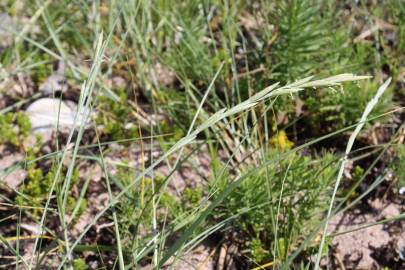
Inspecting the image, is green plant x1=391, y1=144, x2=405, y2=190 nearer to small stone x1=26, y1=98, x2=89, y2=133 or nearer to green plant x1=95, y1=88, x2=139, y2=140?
green plant x1=95, y1=88, x2=139, y2=140

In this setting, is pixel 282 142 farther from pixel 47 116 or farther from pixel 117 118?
pixel 47 116

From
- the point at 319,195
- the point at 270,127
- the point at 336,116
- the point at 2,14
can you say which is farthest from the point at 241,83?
the point at 2,14

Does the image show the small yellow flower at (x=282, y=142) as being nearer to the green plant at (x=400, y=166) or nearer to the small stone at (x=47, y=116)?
the green plant at (x=400, y=166)

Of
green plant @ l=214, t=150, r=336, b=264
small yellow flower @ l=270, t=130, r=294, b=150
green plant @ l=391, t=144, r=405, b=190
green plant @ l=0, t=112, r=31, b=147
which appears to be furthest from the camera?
green plant @ l=0, t=112, r=31, b=147

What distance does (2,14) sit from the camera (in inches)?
123

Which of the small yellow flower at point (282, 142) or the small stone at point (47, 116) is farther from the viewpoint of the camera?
the small stone at point (47, 116)

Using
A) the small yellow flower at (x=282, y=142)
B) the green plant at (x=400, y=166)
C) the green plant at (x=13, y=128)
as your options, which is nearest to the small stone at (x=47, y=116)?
the green plant at (x=13, y=128)

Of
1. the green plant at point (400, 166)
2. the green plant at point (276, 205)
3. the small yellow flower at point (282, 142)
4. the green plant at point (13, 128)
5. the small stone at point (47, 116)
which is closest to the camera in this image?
the green plant at point (276, 205)

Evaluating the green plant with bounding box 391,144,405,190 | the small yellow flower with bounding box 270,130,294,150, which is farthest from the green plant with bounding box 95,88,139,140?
the green plant with bounding box 391,144,405,190

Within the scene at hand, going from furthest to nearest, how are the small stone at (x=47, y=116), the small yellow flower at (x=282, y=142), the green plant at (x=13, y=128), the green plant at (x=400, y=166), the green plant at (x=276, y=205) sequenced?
the small stone at (x=47, y=116)
the green plant at (x=13, y=128)
the small yellow flower at (x=282, y=142)
the green plant at (x=400, y=166)
the green plant at (x=276, y=205)

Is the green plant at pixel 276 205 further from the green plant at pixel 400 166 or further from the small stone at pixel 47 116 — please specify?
the small stone at pixel 47 116

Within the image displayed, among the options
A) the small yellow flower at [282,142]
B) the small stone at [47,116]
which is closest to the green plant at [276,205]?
the small yellow flower at [282,142]

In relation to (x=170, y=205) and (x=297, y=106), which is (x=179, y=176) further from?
(x=297, y=106)

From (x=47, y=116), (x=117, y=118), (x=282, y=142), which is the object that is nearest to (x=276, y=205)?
(x=282, y=142)
